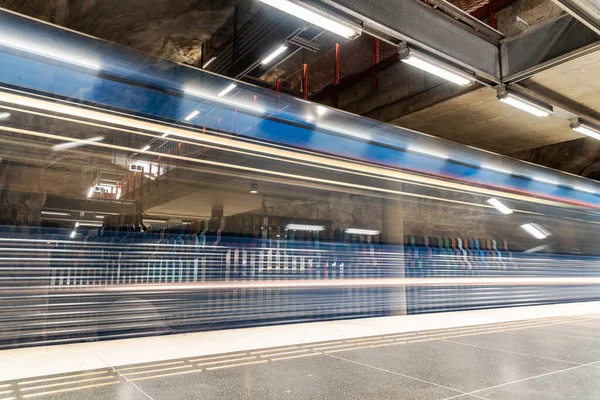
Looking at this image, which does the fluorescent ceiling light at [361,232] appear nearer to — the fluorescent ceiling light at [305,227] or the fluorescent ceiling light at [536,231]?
the fluorescent ceiling light at [305,227]

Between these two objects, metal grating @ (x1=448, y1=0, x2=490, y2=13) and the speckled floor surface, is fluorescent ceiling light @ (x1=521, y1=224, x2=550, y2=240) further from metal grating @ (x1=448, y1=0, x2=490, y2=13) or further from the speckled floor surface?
the speckled floor surface

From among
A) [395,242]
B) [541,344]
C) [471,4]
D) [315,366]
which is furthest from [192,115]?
[471,4]

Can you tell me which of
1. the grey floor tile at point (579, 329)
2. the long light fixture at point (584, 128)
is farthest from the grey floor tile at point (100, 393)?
the long light fixture at point (584, 128)

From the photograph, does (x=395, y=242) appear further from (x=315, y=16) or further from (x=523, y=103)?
(x=315, y=16)

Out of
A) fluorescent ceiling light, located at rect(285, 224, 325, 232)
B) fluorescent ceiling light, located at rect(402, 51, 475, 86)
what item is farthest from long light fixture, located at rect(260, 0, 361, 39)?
fluorescent ceiling light, located at rect(285, 224, 325, 232)

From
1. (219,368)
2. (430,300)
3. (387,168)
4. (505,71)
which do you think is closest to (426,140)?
(387,168)

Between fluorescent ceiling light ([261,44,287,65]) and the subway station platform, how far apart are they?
3.22 metres

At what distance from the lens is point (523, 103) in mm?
4312

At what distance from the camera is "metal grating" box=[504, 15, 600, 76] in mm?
3453

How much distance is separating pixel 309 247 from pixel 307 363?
2.16 metres

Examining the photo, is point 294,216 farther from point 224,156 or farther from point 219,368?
point 219,368

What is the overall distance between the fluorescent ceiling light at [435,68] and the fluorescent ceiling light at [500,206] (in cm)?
365

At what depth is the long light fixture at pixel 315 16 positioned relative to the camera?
96.3 inches

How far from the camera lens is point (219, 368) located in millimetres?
2096
